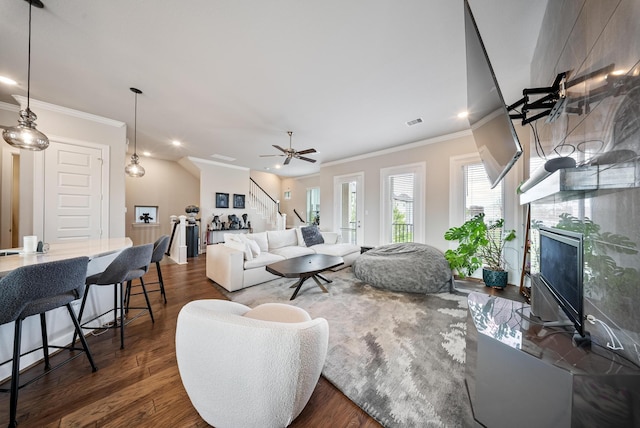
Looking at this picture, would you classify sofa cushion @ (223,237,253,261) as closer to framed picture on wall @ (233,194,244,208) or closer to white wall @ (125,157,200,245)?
framed picture on wall @ (233,194,244,208)

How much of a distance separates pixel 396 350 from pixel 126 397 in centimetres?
191

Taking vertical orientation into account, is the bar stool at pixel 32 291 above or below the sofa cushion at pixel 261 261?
above

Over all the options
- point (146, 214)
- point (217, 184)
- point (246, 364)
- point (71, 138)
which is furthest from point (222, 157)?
point (246, 364)

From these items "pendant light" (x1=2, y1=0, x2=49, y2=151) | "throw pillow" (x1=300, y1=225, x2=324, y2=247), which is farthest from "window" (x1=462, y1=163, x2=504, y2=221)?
"pendant light" (x1=2, y1=0, x2=49, y2=151)

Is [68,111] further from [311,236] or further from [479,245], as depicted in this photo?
[479,245]

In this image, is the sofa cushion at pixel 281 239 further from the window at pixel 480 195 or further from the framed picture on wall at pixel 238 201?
the window at pixel 480 195

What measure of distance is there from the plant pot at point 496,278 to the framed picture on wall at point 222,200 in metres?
6.86

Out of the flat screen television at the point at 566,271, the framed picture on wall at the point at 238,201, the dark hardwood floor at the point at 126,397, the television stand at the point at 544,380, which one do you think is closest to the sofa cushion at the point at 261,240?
the dark hardwood floor at the point at 126,397

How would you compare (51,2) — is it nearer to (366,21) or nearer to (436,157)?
(366,21)

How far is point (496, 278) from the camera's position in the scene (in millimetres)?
3314

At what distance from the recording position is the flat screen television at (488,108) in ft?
3.54

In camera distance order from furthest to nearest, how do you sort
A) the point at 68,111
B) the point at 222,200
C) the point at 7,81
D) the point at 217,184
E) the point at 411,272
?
the point at 222,200, the point at 217,184, the point at 68,111, the point at 411,272, the point at 7,81

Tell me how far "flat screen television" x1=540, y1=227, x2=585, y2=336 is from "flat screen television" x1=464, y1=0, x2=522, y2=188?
0.48 m

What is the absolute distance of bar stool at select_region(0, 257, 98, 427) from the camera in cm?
111
